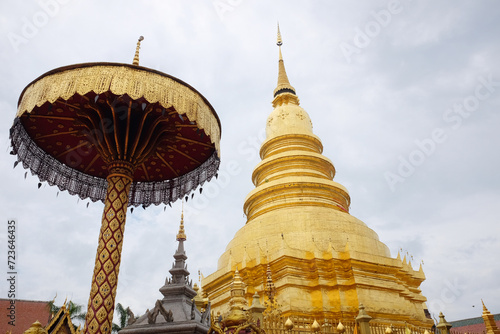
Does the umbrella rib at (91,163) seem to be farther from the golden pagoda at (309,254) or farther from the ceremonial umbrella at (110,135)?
the golden pagoda at (309,254)

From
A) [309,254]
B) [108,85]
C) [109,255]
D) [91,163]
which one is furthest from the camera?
[309,254]

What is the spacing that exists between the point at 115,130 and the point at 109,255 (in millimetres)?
2378

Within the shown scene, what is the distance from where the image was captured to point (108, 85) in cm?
677

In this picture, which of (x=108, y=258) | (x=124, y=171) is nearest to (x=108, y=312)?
(x=108, y=258)

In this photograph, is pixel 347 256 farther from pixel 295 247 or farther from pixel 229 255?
pixel 229 255

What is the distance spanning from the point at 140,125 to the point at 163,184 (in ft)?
11.0

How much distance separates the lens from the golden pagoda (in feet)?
48.5

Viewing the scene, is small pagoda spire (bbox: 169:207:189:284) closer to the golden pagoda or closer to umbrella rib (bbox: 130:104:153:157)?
umbrella rib (bbox: 130:104:153:157)

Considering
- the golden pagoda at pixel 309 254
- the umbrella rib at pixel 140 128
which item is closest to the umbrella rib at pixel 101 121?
the umbrella rib at pixel 140 128

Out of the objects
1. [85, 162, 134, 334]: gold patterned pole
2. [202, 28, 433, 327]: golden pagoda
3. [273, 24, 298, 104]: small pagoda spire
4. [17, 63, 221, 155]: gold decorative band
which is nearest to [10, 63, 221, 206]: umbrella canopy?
[17, 63, 221, 155]: gold decorative band

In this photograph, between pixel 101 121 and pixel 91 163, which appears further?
pixel 91 163

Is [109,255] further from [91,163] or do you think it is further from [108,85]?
[91,163]

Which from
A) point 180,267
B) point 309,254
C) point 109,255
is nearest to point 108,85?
point 109,255

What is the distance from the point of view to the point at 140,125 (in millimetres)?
7660
